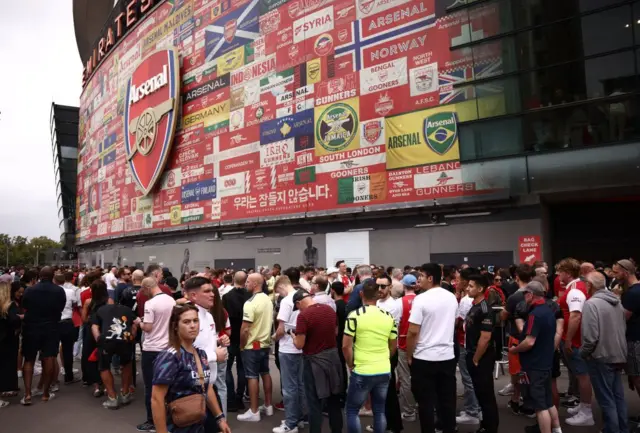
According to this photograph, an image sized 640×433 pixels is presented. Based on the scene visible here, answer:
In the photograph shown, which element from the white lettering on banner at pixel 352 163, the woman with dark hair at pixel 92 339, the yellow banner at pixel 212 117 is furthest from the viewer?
the yellow banner at pixel 212 117

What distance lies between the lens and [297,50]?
2209 cm

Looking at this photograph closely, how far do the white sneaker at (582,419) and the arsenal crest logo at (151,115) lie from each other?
89.0ft

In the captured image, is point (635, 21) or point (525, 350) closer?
point (525, 350)

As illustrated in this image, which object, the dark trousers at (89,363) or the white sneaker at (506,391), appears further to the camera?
the dark trousers at (89,363)

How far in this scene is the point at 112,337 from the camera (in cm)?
712

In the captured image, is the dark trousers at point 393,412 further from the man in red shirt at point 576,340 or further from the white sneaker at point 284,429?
the man in red shirt at point 576,340

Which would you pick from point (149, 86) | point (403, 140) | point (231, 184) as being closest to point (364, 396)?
point (403, 140)

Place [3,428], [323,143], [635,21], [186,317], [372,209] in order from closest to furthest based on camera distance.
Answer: [186,317], [3,428], [635,21], [372,209], [323,143]

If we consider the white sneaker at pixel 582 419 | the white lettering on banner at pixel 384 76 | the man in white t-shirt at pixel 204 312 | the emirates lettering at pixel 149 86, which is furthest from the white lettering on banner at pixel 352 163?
the man in white t-shirt at pixel 204 312

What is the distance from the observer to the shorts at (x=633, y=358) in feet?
18.4

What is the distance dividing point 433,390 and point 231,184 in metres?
21.2

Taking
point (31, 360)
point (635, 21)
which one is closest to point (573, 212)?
point (635, 21)

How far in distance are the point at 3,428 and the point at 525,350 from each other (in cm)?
679

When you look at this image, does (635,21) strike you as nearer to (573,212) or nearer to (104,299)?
(573,212)
